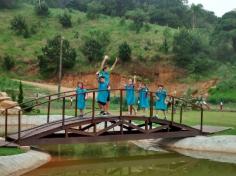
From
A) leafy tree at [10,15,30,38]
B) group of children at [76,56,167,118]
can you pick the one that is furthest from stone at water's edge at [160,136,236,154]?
leafy tree at [10,15,30,38]

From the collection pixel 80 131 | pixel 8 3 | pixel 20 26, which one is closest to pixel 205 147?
pixel 80 131

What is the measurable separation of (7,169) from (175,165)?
709 centimetres

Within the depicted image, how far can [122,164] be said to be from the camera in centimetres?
1953

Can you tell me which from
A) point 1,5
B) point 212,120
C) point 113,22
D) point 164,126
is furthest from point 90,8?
point 164,126

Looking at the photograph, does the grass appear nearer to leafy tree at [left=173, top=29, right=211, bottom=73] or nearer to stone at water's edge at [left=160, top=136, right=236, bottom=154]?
stone at water's edge at [left=160, top=136, right=236, bottom=154]

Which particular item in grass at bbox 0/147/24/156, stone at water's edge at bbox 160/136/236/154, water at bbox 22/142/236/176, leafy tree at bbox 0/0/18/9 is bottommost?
water at bbox 22/142/236/176

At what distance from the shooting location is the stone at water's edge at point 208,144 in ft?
71.7

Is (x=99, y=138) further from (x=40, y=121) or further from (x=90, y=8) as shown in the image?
(x=90, y=8)

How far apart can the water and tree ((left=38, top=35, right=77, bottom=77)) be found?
35283 mm

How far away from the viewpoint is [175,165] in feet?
64.7

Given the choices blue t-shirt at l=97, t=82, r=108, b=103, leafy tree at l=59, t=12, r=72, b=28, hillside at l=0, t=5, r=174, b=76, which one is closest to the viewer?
blue t-shirt at l=97, t=82, r=108, b=103

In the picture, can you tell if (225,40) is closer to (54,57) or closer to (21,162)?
(54,57)

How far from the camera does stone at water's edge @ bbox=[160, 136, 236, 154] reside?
21.8 meters

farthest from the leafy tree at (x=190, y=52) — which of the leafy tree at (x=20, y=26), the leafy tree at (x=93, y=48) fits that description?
the leafy tree at (x=20, y=26)
